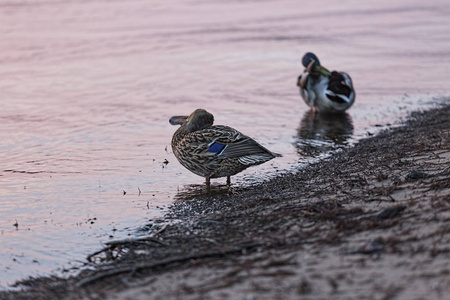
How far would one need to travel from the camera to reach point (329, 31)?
20.1m

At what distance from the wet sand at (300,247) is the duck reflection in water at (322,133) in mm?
2665

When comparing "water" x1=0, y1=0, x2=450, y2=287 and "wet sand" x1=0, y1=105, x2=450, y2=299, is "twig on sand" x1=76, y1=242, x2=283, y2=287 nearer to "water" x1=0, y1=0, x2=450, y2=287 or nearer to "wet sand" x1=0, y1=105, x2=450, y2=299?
"wet sand" x1=0, y1=105, x2=450, y2=299

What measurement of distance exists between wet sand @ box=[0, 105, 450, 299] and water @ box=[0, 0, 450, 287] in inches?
26.9

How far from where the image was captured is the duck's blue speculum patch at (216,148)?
7773 millimetres

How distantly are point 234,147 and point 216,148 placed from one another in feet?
0.70

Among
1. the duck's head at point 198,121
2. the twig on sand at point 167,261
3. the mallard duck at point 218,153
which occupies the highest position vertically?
the duck's head at point 198,121

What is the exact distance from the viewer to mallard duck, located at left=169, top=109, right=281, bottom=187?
7777 mm

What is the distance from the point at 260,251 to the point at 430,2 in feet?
76.3

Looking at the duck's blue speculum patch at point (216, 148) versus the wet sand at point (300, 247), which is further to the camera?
the duck's blue speculum patch at point (216, 148)

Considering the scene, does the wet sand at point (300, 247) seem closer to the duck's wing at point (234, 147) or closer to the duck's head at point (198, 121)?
the duck's wing at point (234, 147)

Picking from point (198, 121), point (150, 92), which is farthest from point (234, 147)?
point (150, 92)

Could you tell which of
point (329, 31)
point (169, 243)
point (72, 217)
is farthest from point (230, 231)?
point (329, 31)

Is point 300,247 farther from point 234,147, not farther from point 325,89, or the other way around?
point 325,89

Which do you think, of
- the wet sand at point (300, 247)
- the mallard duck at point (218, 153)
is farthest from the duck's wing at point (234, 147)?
the wet sand at point (300, 247)
